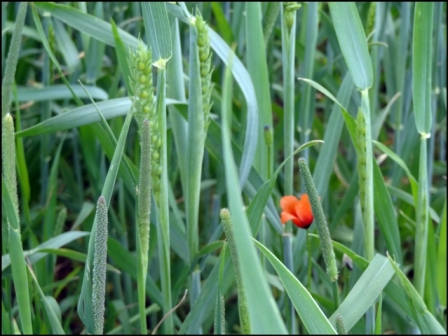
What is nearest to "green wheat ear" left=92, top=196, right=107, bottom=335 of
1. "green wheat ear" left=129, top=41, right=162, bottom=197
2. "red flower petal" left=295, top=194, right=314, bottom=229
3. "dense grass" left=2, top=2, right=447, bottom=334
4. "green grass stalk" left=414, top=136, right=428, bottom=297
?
"dense grass" left=2, top=2, right=447, bottom=334

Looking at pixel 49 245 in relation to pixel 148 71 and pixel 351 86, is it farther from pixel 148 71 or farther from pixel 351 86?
pixel 351 86

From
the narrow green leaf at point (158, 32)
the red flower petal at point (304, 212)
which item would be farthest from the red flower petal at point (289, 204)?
the narrow green leaf at point (158, 32)

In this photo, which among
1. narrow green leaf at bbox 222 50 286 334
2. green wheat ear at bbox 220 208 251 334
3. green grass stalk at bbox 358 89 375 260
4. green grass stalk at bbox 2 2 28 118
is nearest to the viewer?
narrow green leaf at bbox 222 50 286 334

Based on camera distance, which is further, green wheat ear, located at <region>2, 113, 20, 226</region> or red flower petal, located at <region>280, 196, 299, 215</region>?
red flower petal, located at <region>280, 196, 299, 215</region>

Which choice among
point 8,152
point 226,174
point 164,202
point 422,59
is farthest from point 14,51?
point 422,59

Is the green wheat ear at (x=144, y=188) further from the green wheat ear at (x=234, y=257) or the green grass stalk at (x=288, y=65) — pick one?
the green grass stalk at (x=288, y=65)

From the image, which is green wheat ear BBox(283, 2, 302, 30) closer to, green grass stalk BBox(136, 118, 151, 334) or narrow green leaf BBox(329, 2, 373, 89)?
narrow green leaf BBox(329, 2, 373, 89)

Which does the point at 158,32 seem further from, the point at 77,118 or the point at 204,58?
the point at 77,118

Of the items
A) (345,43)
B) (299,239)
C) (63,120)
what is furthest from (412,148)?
(63,120)
